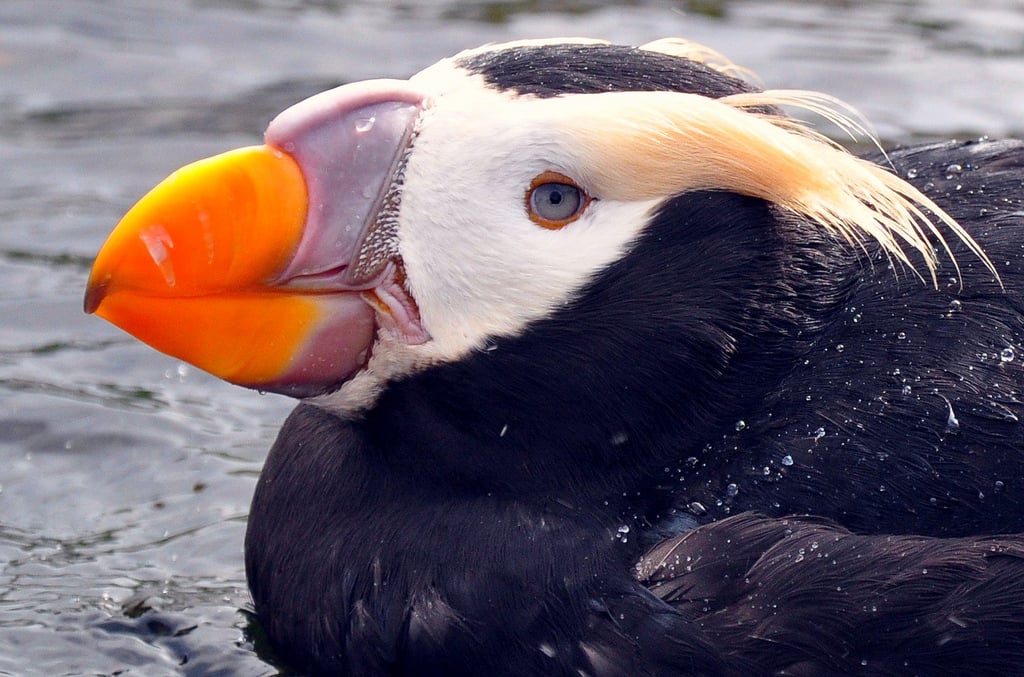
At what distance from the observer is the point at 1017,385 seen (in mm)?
3668

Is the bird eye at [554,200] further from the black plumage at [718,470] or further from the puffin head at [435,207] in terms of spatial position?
the black plumage at [718,470]

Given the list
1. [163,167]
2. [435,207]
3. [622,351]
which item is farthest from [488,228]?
[163,167]

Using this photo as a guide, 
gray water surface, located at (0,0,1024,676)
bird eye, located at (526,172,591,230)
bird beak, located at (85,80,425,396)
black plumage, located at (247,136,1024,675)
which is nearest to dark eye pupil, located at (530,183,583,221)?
bird eye, located at (526,172,591,230)

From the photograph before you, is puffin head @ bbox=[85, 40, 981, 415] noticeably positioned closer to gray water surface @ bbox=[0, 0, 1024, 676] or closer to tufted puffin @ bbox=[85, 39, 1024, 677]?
tufted puffin @ bbox=[85, 39, 1024, 677]

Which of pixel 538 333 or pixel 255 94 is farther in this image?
pixel 255 94

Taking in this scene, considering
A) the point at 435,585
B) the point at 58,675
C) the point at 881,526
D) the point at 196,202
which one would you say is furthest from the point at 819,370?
the point at 58,675

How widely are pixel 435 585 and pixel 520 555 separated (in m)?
0.20

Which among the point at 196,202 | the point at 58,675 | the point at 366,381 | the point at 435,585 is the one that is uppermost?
the point at 196,202

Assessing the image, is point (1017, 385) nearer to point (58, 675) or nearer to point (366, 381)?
point (366, 381)

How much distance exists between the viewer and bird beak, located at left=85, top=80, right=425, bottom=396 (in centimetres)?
362

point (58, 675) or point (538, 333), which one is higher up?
point (538, 333)

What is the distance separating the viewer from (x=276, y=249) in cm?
366

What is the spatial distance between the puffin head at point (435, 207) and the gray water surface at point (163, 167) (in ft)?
3.36

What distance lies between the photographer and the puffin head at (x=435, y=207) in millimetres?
3605
